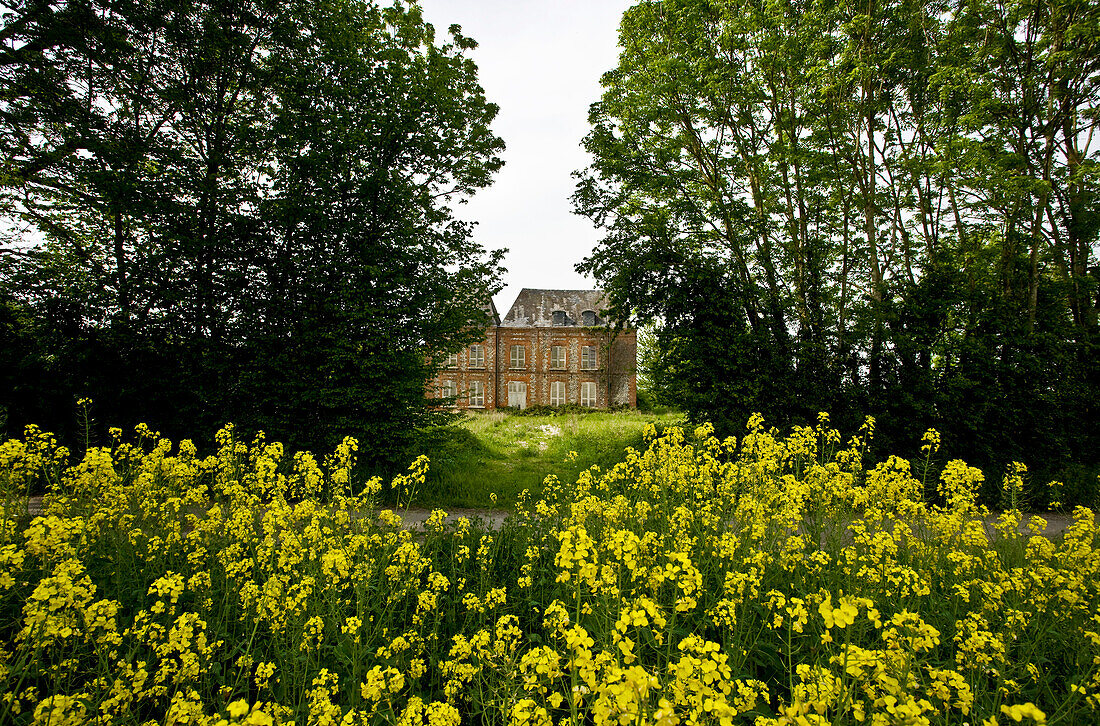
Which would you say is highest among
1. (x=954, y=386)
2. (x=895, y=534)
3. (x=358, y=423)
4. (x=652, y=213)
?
(x=652, y=213)

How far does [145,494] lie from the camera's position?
4438 millimetres

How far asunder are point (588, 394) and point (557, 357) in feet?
10.4

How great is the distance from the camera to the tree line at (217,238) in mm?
7867

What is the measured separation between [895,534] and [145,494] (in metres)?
7.30

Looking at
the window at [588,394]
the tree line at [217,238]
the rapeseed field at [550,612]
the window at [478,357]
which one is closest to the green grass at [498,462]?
the tree line at [217,238]

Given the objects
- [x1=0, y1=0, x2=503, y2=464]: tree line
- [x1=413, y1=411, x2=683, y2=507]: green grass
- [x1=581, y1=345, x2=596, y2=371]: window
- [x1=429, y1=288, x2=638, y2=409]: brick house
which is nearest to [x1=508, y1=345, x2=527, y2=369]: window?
[x1=429, y1=288, x2=638, y2=409]: brick house

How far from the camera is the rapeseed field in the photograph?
1.92 metres

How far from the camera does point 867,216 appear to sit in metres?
10.3

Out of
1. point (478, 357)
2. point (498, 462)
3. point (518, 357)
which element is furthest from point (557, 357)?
point (498, 462)

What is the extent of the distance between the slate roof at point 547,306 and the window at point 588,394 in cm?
406

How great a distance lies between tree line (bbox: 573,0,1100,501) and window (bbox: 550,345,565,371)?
58.4 ft

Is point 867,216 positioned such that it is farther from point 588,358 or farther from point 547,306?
point 547,306

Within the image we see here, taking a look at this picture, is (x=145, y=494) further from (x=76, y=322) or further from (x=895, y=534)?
(x=895, y=534)

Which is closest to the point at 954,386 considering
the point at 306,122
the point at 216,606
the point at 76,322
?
the point at 216,606
